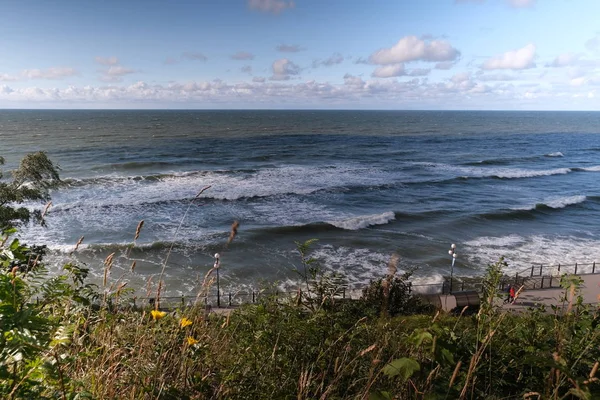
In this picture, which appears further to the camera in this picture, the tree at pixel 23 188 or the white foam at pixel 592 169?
the white foam at pixel 592 169

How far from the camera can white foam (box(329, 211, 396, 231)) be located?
105ft

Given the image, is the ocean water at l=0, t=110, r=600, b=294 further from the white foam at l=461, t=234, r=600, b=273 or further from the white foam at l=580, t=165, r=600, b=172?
the white foam at l=580, t=165, r=600, b=172

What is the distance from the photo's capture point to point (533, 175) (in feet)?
179

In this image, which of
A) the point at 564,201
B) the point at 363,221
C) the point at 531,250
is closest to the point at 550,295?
the point at 531,250

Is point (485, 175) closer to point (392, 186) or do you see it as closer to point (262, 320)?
point (392, 186)

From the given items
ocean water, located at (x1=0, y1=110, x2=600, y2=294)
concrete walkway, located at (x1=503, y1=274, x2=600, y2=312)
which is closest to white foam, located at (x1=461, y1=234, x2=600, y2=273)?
ocean water, located at (x1=0, y1=110, x2=600, y2=294)

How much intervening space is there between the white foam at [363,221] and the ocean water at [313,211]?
0.58 feet

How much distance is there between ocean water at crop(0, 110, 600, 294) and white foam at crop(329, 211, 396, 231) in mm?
177

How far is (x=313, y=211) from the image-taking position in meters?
36.5

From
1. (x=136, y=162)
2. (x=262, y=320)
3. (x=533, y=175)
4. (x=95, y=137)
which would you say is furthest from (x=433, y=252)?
(x=95, y=137)

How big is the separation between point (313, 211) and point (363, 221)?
5.57 m

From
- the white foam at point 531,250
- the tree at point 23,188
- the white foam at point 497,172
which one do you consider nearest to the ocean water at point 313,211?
the white foam at point 531,250

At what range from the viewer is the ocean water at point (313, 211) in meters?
25.2

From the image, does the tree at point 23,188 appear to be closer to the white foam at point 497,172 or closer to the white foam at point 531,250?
the white foam at point 531,250
